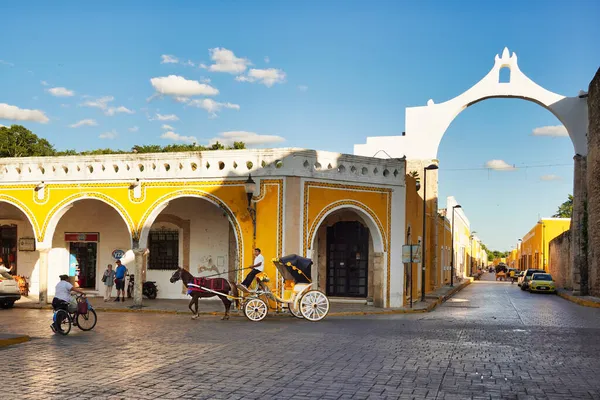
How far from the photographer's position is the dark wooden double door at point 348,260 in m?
23.4

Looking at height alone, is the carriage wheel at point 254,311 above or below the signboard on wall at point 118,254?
below

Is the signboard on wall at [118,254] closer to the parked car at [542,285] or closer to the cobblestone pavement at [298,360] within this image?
the cobblestone pavement at [298,360]

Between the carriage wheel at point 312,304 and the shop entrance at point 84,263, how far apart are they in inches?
415

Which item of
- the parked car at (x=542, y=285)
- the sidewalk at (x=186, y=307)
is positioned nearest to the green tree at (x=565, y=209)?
the parked car at (x=542, y=285)

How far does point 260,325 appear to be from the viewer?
15367 mm

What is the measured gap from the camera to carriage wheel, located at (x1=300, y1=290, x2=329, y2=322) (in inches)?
645

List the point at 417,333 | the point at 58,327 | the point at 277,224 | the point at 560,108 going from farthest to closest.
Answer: the point at 560,108, the point at 277,224, the point at 417,333, the point at 58,327

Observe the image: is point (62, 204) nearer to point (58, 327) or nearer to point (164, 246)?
point (164, 246)

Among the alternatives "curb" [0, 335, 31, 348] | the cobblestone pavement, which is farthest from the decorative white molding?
"curb" [0, 335, 31, 348]

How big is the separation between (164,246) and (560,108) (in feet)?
73.8

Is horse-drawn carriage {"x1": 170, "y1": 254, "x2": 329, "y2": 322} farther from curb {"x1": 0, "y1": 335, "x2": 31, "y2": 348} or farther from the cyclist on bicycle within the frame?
curb {"x1": 0, "y1": 335, "x2": 31, "y2": 348}

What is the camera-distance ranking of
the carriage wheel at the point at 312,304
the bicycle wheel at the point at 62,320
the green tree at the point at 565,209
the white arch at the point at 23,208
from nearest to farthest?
the bicycle wheel at the point at 62,320, the carriage wheel at the point at 312,304, the white arch at the point at 23,208, the green tree at the point at 565,209

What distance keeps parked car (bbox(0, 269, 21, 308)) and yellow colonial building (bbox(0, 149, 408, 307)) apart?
Result: 1.20 metres

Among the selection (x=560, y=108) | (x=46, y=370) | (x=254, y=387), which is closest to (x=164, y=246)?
(x=46, y=370)
